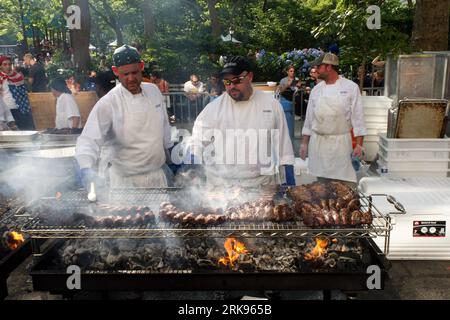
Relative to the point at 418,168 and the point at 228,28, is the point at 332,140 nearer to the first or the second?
the point at 418,168

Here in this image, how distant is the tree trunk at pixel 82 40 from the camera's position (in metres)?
13.6

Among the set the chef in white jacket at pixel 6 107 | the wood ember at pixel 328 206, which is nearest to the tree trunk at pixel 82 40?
the chef in white jacket at pixel 6 107

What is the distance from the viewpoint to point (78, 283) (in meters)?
3.07

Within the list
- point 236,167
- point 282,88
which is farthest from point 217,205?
point 282,88

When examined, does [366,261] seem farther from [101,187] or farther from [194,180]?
[101,187]

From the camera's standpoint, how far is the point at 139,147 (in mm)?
4348

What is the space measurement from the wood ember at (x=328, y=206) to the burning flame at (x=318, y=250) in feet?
0.86

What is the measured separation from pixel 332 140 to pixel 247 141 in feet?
6.25

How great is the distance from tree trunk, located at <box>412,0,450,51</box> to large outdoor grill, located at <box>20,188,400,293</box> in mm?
5478

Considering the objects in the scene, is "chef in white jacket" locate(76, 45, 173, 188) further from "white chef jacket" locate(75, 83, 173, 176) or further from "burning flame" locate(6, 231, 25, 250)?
"burning flame" locate(6, 231, 25, 250)

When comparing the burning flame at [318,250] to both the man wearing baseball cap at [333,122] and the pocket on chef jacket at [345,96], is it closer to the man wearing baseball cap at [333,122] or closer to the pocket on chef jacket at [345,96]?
Result: the man wearing baseball cap at [333,122]

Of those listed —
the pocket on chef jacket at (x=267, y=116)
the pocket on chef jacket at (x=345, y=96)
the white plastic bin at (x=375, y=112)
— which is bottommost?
the white plastic bin at (x=375, y=112)

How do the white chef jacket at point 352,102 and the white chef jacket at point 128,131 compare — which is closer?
the white chef jacket at point 128,131
